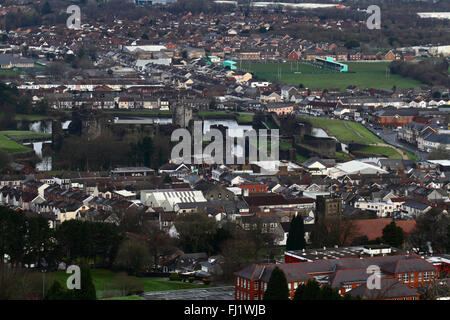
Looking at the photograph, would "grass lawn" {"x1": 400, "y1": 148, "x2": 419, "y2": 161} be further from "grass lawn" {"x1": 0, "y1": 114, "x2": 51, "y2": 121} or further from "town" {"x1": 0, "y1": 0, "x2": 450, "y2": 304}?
"grass lawn" {"x1": 0, "y1": 114, "x2": 51, "y2": 121}

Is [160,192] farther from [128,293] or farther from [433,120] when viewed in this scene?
[433,120]

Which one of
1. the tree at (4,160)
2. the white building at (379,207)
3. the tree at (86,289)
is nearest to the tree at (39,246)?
the tree at (86,289)

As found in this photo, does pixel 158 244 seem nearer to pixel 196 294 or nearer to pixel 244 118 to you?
pixel 196 294

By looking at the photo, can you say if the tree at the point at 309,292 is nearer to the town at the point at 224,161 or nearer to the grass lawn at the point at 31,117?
the town at the point at 224,161

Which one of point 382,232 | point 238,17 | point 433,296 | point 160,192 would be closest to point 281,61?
point 238,17

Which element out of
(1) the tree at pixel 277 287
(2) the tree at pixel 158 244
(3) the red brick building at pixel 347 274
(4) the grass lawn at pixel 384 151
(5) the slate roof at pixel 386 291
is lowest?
(4) the grass lawn at pixel 384 151

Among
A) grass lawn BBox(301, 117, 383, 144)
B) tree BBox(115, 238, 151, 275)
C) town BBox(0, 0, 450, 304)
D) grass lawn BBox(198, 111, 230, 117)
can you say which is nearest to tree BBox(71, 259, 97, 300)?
town BBox(0, 0, 450, 304)
